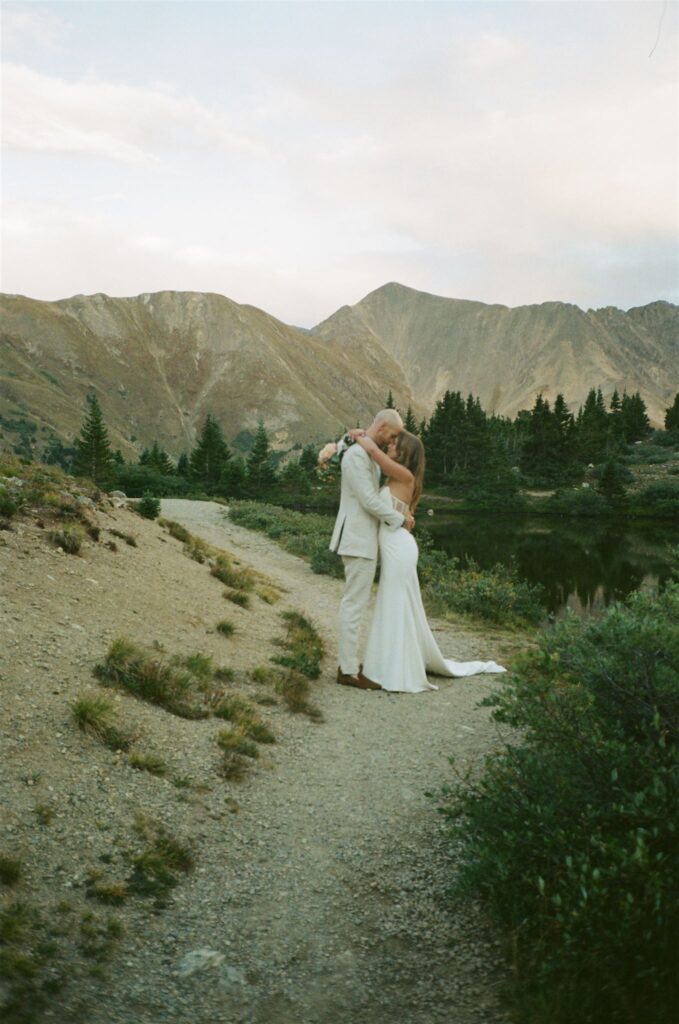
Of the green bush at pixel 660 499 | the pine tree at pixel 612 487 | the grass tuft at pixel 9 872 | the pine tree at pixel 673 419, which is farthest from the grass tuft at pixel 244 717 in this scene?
the pine tree at pixel 673 419

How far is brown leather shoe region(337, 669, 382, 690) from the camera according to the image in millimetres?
8836

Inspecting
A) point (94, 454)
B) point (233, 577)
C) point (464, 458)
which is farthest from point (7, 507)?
point (464, 458)

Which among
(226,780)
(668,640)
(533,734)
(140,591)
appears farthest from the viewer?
(140,591)

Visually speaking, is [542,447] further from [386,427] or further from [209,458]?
[386,427]

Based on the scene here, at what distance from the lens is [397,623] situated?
8805 mm

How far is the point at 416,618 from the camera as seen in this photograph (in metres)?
8.98

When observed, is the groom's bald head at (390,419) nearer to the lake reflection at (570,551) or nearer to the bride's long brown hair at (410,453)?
the bride's long brown hair at (410,453)

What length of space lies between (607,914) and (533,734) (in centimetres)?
153

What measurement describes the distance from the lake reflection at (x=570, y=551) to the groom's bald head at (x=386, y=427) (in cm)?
1305

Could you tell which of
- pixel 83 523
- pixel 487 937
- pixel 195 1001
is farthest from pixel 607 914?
pixel 83 523

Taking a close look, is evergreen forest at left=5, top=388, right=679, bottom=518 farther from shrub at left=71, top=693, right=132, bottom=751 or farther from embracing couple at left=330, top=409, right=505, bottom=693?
shrub at left=71, top=693, right=132, bottom=751

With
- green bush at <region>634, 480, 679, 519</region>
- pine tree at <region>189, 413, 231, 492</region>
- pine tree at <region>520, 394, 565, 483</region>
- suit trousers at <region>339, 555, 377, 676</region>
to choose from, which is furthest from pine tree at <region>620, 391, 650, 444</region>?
suit trousers at <region>339, 555, 377, 676</region>

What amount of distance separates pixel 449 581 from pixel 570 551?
1082 inches

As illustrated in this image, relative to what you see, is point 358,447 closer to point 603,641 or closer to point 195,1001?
point 603,641
